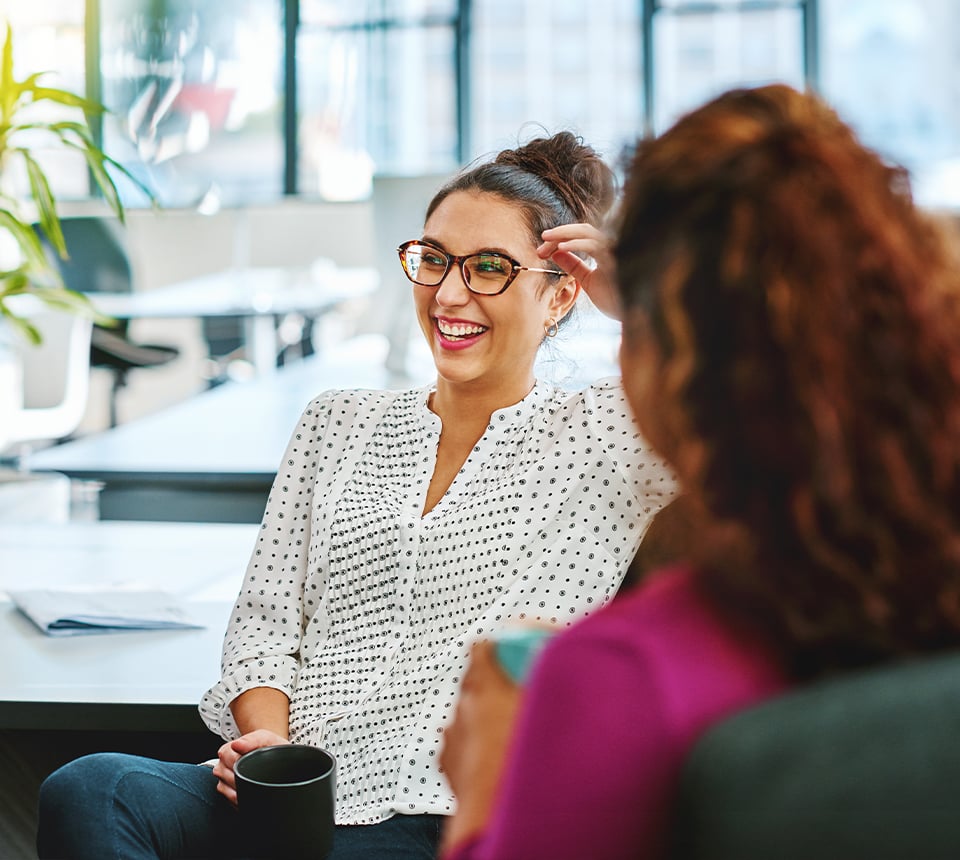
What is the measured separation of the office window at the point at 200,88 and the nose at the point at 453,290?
6.76 meters

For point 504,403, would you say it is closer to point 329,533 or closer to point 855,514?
point 329,533

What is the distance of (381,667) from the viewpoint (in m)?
1.43

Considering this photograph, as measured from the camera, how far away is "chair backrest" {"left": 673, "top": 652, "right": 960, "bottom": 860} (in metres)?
0.52

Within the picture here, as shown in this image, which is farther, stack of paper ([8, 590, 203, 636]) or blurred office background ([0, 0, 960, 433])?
blurred office background ([0, 0, 960, 433])

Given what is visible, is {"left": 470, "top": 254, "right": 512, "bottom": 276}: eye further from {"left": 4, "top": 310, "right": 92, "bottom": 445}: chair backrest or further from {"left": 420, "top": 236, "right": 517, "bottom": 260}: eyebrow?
{"left": 4, "top": 310, "right": 92, "bottom": 445}: chair backrest

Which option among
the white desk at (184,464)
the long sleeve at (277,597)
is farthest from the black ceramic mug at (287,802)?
the white desk at (184,464)

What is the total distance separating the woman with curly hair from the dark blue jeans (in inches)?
27.5

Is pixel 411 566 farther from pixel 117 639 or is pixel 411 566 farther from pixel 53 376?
pixel 53 376

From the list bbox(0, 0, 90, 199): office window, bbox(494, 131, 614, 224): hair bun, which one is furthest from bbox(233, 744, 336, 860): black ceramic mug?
bbox(0, 0, 90, 199): office window

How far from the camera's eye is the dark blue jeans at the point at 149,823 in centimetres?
126

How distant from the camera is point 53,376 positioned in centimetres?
484

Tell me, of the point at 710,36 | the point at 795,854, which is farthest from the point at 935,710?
the point at 710,36

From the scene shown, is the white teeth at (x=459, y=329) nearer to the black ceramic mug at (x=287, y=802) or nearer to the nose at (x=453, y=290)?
the nose at (x=453, y=290)

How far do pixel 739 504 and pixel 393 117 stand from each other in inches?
324
